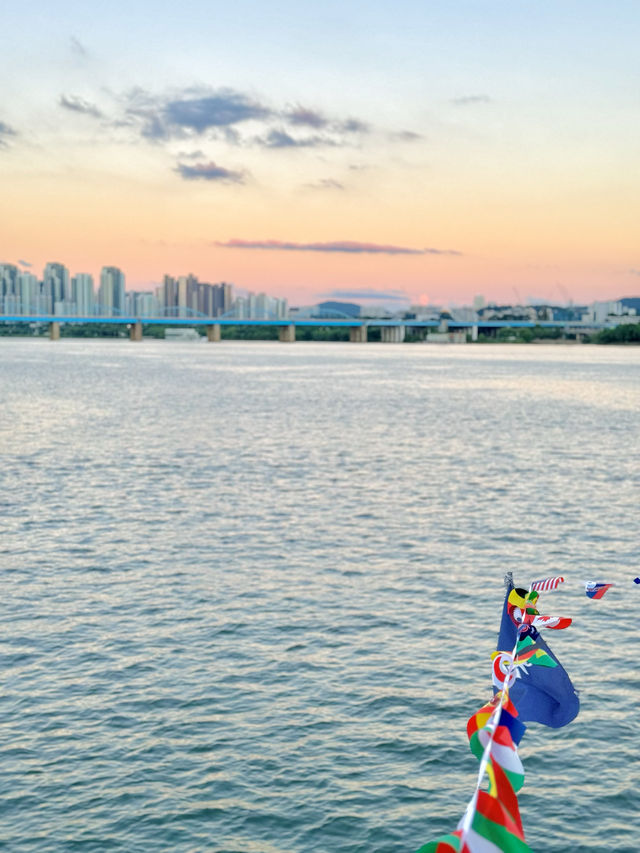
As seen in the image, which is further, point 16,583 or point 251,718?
point 16,583

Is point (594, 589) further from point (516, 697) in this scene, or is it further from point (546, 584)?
point (516, 697)

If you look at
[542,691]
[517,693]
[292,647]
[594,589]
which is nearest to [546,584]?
[594,589]

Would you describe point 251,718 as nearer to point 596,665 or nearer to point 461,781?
point 461,781

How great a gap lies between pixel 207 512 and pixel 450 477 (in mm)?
13775

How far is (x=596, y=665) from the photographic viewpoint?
1919cm

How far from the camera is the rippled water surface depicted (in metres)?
13.5

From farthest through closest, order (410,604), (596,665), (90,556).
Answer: (90,556) → (410,604) → (596,665)

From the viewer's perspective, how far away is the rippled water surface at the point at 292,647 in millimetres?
13539

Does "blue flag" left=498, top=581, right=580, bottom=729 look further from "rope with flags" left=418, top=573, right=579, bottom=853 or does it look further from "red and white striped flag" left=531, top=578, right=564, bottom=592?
"red and white striped flag" left=531, top=578, right=564, bottom=592

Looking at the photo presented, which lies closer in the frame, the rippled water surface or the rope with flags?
the rope with flags

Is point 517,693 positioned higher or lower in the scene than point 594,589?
lower

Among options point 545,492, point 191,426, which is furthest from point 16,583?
point 191,426

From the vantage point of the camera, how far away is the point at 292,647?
1998cm

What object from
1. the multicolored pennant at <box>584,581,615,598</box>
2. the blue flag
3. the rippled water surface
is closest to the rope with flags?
the blue flag
